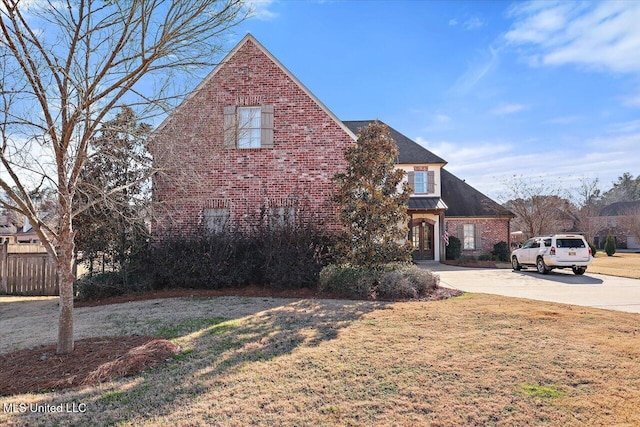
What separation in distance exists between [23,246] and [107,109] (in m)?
12.5

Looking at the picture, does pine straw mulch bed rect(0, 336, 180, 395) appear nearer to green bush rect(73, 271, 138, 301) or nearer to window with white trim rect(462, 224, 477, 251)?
green bush rect(73, 271, 138, 301)

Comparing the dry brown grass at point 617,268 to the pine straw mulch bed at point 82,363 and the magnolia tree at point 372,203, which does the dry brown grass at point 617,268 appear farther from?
the pine straw mulch bed at point 82,363

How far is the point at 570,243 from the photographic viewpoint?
52.2 ft

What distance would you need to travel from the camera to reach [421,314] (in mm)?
7762

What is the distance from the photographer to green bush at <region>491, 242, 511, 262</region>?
2339 centimetres

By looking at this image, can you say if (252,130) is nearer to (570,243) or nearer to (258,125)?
(258,125)

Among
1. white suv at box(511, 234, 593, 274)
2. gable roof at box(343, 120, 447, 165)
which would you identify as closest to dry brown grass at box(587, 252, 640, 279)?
white suv at box(511, 234, 593, 274)

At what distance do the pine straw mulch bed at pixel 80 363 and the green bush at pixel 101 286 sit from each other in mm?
5202

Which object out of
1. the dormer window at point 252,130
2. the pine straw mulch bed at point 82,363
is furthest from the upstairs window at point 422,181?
the pine straw mulch bed at point 82,363

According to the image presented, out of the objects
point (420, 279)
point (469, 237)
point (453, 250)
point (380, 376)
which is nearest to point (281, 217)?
point (420, 279)

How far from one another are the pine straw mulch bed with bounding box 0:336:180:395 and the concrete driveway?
9113 mm

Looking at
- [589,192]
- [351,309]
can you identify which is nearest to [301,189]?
[351,309]

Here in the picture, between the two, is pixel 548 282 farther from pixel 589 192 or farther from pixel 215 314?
pixel 589 192

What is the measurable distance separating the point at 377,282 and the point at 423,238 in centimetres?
1441
